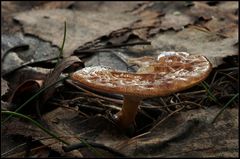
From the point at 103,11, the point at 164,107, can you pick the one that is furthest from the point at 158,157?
the point at 103,11

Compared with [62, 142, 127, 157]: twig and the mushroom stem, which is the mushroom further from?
[62, 142, 127, 157]: twig

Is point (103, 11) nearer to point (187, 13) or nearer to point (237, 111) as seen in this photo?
point (187, 13)

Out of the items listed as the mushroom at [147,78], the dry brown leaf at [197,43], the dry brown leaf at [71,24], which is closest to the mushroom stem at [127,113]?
the mushroom at [147,78]

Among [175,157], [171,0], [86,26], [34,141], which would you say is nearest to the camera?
[175,157]

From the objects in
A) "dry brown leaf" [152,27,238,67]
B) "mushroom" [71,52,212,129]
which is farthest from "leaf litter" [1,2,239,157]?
"mushroom" [71,52,212,129]

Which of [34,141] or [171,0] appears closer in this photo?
[34,141]

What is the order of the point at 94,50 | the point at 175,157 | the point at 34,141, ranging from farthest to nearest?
the point at 94,50 < the point at 34,141 < the point at 175,157

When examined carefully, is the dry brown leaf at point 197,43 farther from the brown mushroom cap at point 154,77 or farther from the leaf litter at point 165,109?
the brown mushroom cap at point 154,77
